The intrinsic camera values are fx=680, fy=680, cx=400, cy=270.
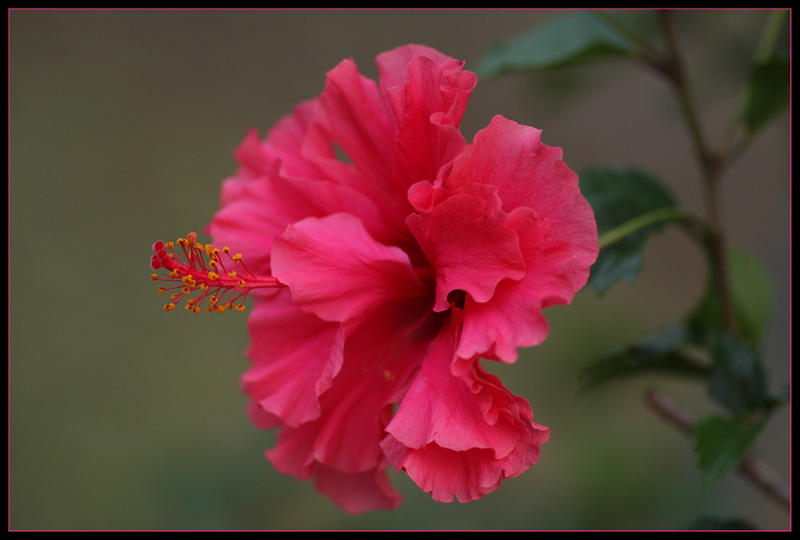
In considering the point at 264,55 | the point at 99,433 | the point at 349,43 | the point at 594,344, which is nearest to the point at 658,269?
the point at 594,344

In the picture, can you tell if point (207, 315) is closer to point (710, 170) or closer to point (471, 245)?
point (710, 170)

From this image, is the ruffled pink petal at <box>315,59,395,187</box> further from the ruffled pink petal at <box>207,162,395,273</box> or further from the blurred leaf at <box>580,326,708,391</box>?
the blurred leaf at <box>580,326,708,391</box>

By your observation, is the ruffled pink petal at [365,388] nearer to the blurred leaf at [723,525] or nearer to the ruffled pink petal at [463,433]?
the ruffled pink petal at [463,433]

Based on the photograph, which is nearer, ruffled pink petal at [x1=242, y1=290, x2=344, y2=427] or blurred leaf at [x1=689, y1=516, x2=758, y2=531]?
ruffled pink petal at [x1=242, y1=290, x2=344, y2=427]

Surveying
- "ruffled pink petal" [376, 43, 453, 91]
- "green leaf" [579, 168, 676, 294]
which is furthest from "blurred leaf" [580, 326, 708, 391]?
"ruffled pink petal" [376, 43, 453, 91]

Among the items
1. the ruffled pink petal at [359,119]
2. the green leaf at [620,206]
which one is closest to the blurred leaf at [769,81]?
the green leaf at [620,206]

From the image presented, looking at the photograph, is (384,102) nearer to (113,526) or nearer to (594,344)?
(594,344)

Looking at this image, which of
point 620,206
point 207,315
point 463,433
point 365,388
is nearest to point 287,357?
point 365,388
